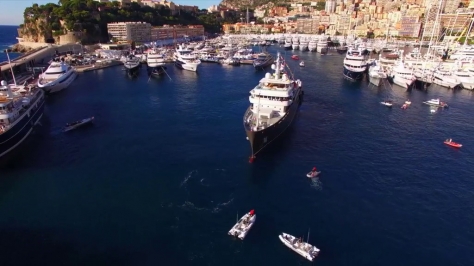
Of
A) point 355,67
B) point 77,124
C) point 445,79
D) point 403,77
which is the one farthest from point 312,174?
point 445,79

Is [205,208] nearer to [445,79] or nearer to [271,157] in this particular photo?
[271,157]

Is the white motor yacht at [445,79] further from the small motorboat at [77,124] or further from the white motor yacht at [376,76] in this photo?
the small motorboat at [77,124]

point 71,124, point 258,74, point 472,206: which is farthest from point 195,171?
point 258,74

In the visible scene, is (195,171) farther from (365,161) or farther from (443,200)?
(443,200)

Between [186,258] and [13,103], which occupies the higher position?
[13,103]

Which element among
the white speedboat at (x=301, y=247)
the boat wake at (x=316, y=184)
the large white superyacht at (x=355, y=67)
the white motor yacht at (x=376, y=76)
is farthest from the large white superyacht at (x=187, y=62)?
the white speedboat at (x=301, y=247)

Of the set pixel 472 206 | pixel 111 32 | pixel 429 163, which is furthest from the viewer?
pixel 111 32
